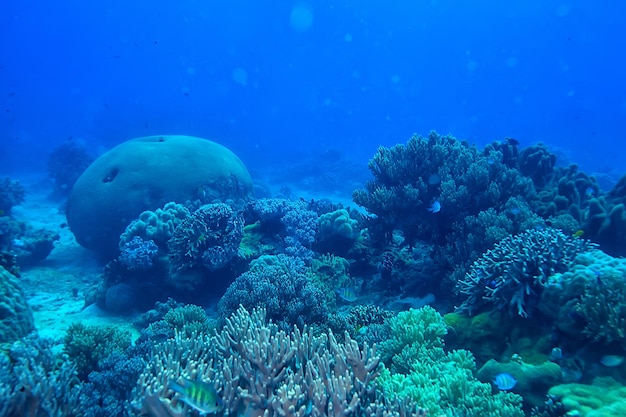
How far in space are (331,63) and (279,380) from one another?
445ft

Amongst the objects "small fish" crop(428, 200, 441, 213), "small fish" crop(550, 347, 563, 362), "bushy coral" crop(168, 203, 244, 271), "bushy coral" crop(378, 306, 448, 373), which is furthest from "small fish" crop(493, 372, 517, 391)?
"bushy coral" crop(168, 203, 244, 271)

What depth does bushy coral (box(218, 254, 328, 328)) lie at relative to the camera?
17.1 feet

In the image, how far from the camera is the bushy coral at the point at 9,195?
16.9m

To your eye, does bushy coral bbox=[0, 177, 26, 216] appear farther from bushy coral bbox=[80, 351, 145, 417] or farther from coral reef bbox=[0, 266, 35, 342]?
bushy coral bbox=[80, 351, 145, 417]

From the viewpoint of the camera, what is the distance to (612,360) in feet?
11.7

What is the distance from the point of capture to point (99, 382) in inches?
169

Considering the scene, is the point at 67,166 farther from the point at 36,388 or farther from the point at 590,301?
the point at 590,301

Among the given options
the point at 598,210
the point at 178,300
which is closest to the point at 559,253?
the point at 598,210

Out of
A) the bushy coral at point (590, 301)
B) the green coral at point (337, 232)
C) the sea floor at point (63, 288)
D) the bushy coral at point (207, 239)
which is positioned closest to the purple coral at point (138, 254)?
the bushy coral at point (207, 239)

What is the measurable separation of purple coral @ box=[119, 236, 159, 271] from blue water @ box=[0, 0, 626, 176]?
6388cm

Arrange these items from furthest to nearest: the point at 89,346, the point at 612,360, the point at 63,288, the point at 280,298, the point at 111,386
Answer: the point at 63,288 < the point at 280,298 < the point at 89,346 < the point at 111,386 < the point at 612,360

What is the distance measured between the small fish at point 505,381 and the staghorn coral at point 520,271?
970 mm

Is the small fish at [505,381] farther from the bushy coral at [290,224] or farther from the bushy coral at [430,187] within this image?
the bushy coral at [290,224]

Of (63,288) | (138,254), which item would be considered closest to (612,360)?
(138,254)
